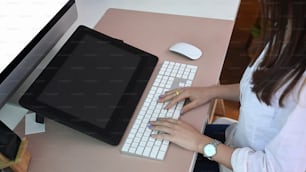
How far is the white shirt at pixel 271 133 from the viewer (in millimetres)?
712

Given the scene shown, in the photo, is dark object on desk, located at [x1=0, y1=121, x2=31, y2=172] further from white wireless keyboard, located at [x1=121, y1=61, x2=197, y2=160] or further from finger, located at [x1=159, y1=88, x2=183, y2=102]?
finger, located at [x1=159, y1=88, x2=183, y2=102]

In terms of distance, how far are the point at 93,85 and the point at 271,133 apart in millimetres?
413

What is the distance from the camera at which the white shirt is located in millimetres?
712

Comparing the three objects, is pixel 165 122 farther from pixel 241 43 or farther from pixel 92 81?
pixel 241 43

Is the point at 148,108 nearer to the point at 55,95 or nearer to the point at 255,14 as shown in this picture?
the point at 55,95

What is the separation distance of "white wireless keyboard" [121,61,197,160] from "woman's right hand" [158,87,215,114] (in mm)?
12

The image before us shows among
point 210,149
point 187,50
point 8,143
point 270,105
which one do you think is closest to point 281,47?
point 270,105

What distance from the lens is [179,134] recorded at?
838 mm

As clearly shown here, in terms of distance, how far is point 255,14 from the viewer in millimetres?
2068

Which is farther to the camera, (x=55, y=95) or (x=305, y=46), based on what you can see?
(x=55, y=95)

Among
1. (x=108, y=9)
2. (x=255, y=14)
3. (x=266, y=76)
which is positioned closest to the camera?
(x=266, y=76)

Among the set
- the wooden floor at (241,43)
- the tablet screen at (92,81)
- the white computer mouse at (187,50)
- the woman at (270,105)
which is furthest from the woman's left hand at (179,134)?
the wooden floor at (241,43)

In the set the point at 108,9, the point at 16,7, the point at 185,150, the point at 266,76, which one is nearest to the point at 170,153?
the point at 185,150

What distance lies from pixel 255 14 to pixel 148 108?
1349 millimetres
